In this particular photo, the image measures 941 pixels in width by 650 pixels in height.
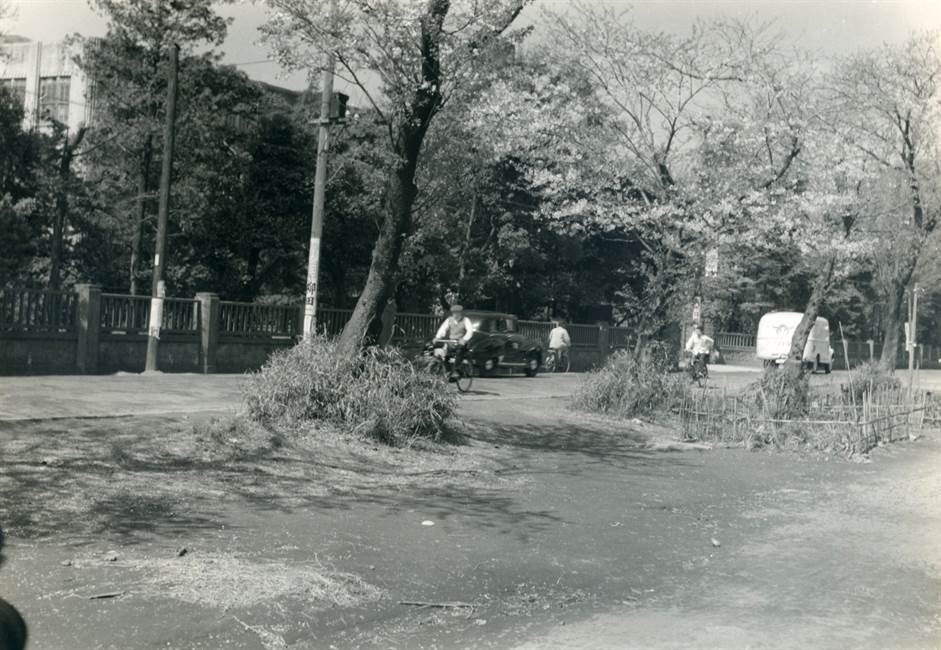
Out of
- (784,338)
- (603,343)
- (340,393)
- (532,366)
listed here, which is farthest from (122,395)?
(784,338)

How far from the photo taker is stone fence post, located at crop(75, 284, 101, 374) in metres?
18.4

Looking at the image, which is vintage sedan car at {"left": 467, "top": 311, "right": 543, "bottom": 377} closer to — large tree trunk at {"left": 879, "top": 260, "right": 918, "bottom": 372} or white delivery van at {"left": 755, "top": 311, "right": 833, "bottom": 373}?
large tree trunk at {"left": 879, "top": 260, "right": 918, "bottom": 372}

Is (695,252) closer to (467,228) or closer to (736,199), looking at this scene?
(736,199)

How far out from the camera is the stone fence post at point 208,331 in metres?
20.9

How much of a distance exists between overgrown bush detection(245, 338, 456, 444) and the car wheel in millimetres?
14935

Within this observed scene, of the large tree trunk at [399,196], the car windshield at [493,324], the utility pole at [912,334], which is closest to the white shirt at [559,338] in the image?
the car windshield at [493,324]

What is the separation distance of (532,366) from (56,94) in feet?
79.8

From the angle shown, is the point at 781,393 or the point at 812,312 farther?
the point at 812,312

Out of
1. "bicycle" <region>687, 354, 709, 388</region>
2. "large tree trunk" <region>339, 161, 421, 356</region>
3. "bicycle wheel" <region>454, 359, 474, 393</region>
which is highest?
"large tree trunk" <region>339, 161, 421, 356</region>

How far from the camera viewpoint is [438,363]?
1510cm

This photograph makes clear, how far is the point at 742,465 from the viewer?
13922 mm

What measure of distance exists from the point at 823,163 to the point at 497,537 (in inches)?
581

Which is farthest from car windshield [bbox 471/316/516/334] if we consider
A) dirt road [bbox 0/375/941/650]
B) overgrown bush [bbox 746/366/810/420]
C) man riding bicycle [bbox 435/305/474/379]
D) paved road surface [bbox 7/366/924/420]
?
dirt road [bbox 0/375/941/650]

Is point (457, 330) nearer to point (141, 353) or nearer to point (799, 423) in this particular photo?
point (799, 423)
